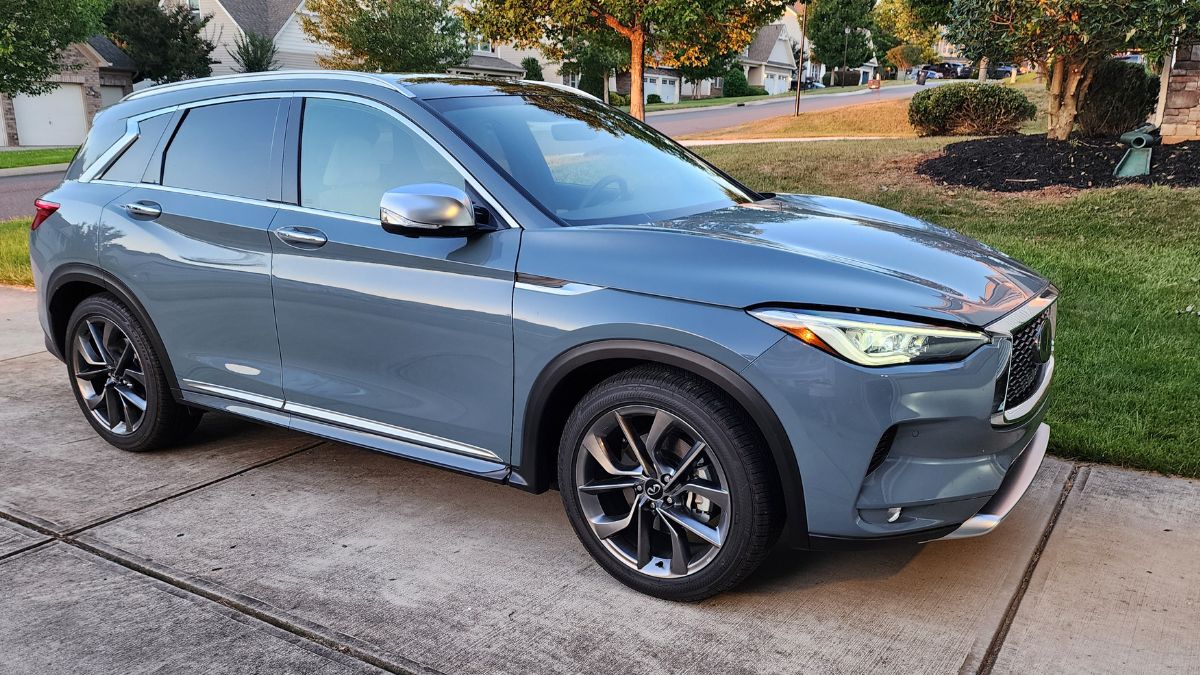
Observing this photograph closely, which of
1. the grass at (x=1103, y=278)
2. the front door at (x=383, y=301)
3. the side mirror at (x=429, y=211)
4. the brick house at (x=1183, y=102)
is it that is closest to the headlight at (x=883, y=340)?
the front door at (x=383, y=301)

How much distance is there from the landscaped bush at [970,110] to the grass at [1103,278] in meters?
7.09

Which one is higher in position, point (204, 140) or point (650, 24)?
point (650, 24)

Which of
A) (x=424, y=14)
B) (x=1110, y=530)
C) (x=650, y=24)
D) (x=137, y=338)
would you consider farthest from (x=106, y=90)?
(x=1110, y=530)

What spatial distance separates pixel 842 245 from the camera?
3.41 metres

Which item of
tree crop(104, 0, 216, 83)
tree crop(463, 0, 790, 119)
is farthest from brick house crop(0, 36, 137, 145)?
tree crop(463, 0, 790, 119)

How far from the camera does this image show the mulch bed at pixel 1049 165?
11430mm

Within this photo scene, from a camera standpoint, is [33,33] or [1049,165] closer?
[1049,165]

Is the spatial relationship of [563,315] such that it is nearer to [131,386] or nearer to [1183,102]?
[131,386]

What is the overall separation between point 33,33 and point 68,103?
13.4 metres

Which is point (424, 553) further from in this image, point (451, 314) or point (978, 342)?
point (978, 342)

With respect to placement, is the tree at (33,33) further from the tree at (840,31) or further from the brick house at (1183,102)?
the tree at (840,31)

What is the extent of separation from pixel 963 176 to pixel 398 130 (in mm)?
10209

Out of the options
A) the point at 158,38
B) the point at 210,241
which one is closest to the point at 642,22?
the point at 210,241

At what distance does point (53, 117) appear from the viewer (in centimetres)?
3712
